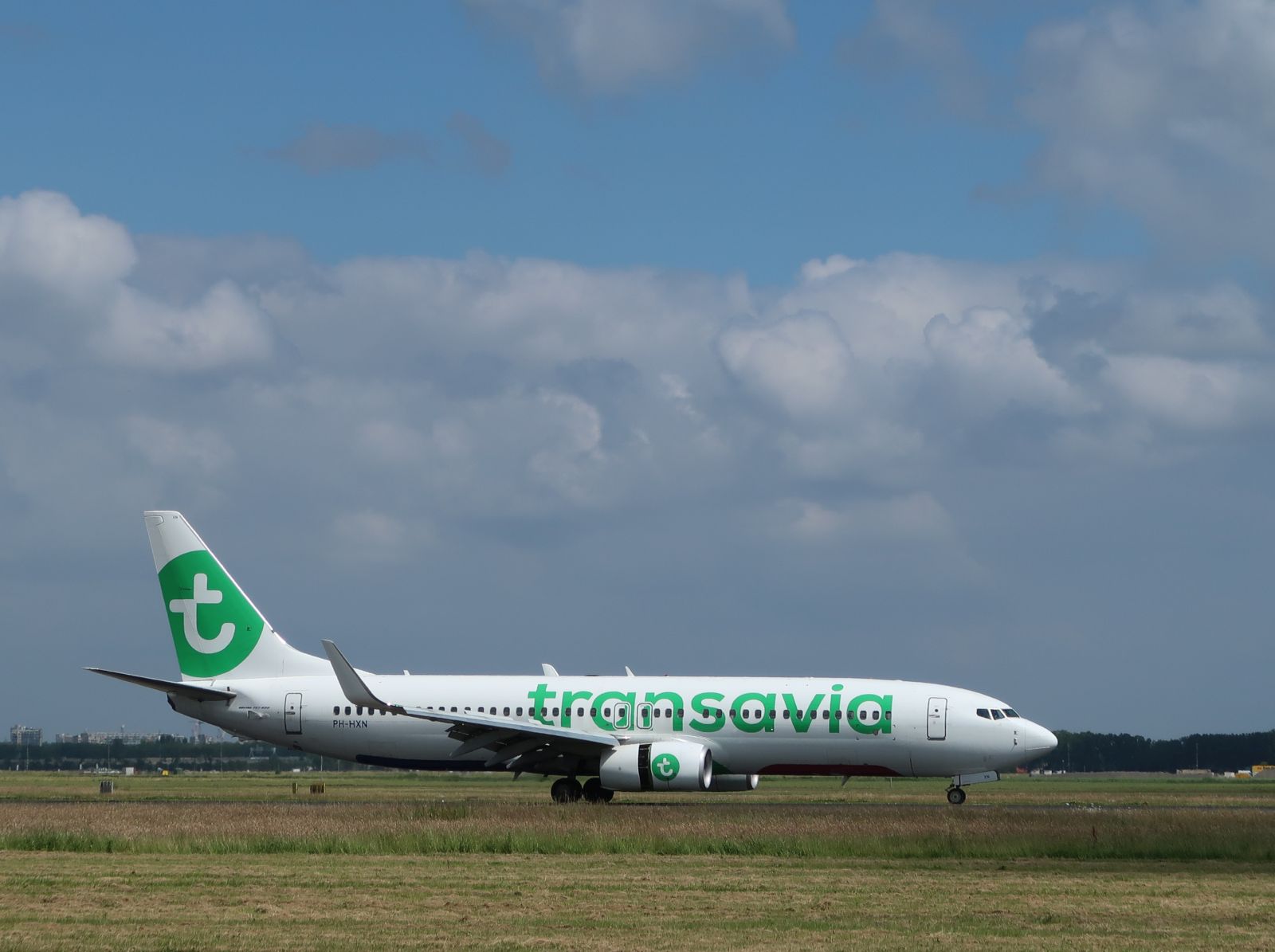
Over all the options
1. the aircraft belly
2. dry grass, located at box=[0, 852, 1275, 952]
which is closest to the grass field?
dry grass, located at box=[0, 852, 1275, 952]

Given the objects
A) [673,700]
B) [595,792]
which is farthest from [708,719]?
[595,792]

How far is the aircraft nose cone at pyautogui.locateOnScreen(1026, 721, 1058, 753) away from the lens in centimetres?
4256

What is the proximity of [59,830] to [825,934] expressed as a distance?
1630 centimetres

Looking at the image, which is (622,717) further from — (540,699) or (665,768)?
(665,768)

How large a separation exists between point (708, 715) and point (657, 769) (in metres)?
2.72

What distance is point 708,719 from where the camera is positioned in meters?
42.1

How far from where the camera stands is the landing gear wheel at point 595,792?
42.8 meters

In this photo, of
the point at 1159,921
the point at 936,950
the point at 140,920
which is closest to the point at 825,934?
the point at 936,950

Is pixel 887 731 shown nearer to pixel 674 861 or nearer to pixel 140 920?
pixel 674 861

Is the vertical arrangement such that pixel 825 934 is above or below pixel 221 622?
below

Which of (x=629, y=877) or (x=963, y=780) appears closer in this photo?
(x=629, y=877)

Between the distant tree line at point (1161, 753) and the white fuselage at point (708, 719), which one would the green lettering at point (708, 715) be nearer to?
the white fuselage at point (708, 719)

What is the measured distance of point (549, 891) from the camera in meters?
20.8

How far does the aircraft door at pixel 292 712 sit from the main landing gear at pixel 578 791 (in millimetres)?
7265
